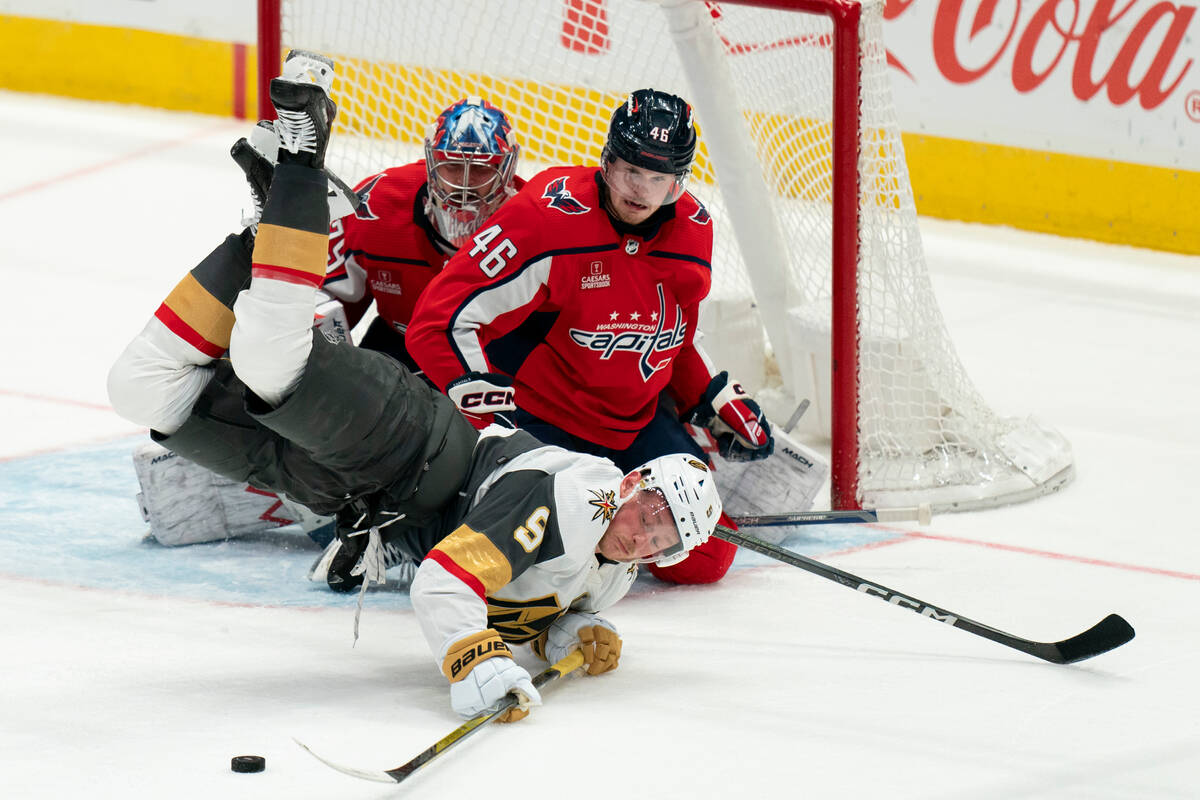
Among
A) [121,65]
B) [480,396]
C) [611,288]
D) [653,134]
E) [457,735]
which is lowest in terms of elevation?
[457,735]

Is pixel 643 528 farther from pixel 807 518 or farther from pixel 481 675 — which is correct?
pixel 807 518

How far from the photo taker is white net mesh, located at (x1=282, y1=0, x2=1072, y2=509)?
4395mm

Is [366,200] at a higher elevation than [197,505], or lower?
higher

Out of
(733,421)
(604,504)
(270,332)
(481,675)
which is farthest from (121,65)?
(481,675)

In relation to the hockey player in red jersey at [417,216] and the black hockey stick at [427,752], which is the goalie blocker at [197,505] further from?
the black hockey stick at [427,752]

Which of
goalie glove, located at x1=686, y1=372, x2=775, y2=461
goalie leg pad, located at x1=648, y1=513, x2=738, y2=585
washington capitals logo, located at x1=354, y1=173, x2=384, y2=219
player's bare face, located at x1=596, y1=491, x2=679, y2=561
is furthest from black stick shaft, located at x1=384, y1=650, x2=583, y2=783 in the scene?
washington capitals logo, located at x1=354, y1=173, x2=384, y2=219

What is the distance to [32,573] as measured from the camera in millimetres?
3605

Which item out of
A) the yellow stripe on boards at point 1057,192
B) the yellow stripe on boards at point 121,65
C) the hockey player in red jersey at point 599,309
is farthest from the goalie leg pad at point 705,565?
the yellow stripe on boards at point 121,65

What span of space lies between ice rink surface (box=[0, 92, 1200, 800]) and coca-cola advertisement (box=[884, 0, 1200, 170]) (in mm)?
1477

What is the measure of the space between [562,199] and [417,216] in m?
0.51

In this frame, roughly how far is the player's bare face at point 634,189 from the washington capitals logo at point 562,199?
0.24 ft

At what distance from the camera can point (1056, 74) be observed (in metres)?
6.66

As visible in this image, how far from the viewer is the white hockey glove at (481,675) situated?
9.10ft

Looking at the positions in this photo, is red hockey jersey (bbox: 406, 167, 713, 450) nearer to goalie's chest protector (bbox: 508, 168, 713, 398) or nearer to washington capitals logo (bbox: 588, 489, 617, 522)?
goalie's chest protector (bbox: 508, 168, 713, 398)
